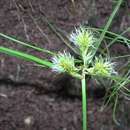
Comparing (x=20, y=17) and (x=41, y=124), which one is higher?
(x=20, y=17)

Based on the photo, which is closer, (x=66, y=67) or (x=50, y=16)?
(x=66, y=67)

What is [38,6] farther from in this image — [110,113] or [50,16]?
[110,113]

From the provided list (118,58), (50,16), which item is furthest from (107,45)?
(50,16)

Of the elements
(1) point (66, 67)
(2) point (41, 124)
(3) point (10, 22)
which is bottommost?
(2) point (41, 124)

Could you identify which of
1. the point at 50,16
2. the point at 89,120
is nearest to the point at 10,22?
the point at 50,16

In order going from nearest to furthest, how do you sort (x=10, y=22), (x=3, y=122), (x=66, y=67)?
(x=66, y=67)
(x=3, y=122)
(x=10, y=22)

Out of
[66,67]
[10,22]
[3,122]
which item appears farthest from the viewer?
[10,22]
